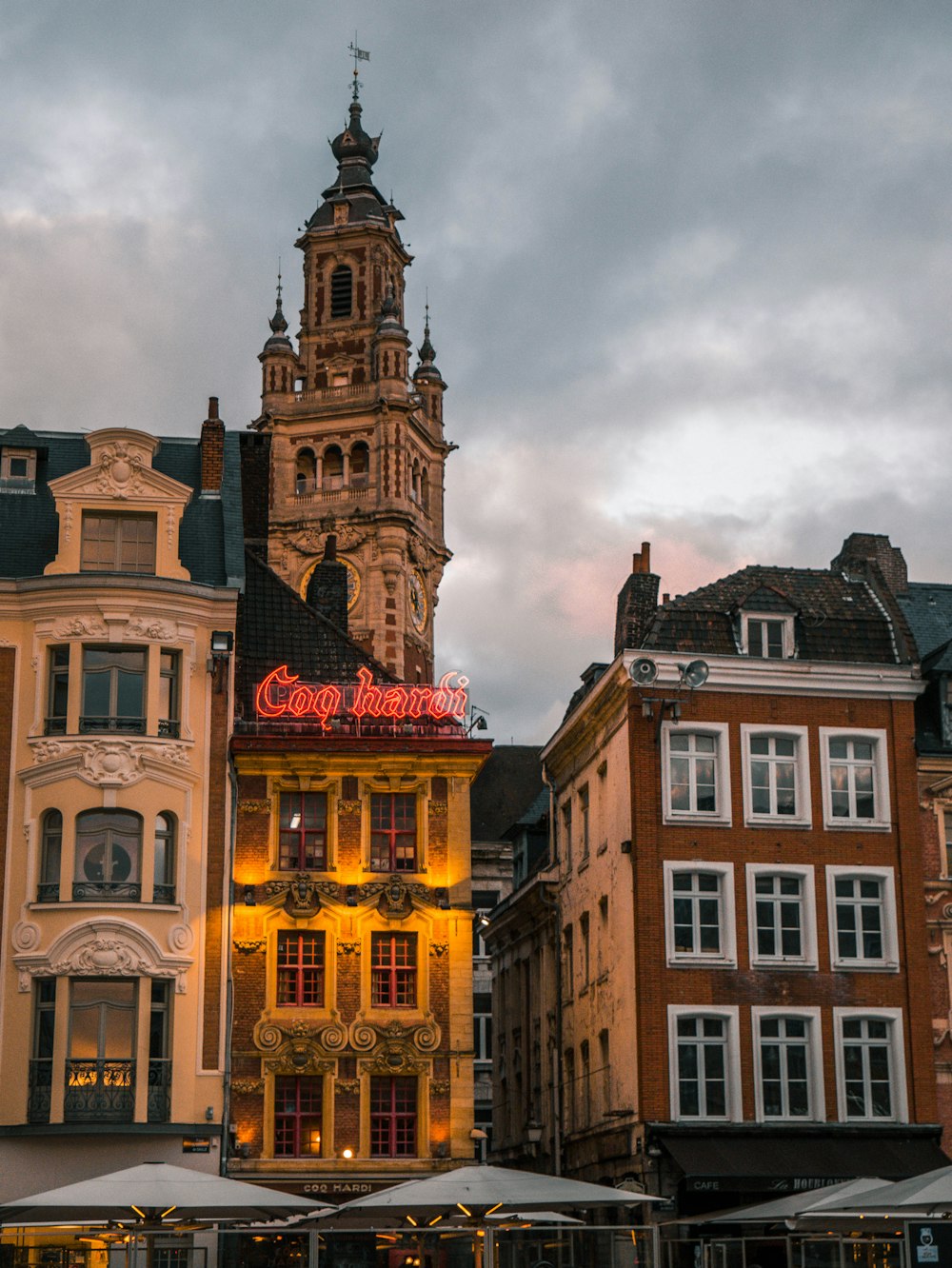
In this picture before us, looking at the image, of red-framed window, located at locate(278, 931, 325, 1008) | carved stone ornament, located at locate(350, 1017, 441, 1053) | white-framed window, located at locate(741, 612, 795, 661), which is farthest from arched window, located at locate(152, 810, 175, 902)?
white-framed window, located at locate(741, 612, 795, 661)

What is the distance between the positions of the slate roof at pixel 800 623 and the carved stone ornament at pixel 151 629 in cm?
1114

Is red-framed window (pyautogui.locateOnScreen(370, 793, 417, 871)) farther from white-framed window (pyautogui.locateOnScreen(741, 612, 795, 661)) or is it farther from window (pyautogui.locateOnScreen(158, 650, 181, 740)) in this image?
white-framed window (pyautogui.locateOnScreen(741, 612, 795, 661))

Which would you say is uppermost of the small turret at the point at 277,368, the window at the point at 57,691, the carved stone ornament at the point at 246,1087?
the small turret at the point at 277,368

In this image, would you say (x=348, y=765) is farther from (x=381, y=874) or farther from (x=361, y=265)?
(x=361, y=265)

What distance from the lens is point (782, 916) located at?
44406 mm

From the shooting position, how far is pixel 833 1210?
29.7 metres

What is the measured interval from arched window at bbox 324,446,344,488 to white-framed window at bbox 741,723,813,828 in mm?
61598

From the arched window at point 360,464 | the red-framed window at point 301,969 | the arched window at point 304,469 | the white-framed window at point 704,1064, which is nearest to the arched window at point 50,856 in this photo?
the red-framed window at point 301,969

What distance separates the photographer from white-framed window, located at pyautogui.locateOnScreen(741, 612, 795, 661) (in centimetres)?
4603

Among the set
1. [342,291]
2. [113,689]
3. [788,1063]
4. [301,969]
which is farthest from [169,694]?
[342,291]

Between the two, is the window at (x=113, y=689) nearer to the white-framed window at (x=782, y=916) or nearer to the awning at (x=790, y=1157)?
the white-framed window at (x=782, y=916)

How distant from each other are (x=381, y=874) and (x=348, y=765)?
8.66 ft

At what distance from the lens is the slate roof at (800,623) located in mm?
46000

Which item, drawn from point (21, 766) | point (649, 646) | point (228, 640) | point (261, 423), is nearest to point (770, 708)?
point (649, 646)
